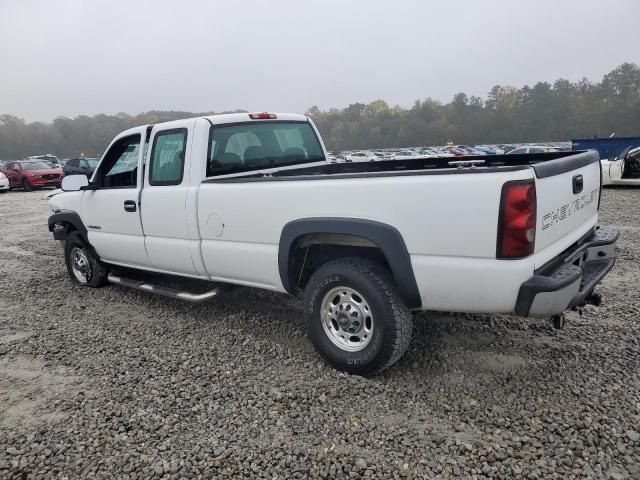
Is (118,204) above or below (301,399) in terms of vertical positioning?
above

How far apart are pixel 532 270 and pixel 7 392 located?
3.60m

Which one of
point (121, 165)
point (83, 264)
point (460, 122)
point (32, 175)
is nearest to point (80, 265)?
point (83, 264)

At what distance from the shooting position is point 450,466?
245 centimetres

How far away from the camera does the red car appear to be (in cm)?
2209

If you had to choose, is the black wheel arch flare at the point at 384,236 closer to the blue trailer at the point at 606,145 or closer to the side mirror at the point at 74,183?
the side mirror at the point at 74,183

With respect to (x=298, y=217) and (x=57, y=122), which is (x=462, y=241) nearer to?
(x=298, y=217)

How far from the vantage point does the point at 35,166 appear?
22859 millimetres

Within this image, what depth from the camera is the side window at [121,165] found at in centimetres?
484

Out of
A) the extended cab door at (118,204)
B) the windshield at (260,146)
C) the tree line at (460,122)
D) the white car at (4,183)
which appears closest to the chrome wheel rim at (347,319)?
the windshield at (260,146)

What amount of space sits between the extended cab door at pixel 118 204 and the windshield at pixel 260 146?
939 millimetres

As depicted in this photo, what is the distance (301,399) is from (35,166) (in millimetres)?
24323

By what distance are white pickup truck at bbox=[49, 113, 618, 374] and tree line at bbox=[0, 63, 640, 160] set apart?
67441 millimetres

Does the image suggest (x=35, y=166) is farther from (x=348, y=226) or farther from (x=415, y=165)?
(x=348, y=226)

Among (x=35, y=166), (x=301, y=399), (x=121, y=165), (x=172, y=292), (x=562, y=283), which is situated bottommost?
(x=301, y=399)
